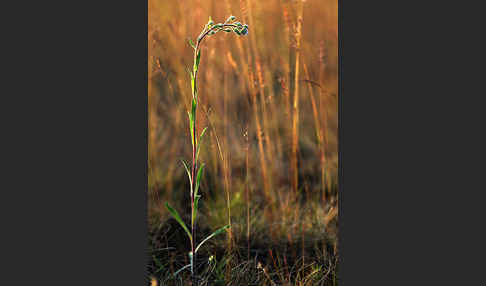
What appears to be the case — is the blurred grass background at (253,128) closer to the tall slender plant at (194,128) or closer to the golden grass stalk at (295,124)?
the golden grass stalk at (295,124)

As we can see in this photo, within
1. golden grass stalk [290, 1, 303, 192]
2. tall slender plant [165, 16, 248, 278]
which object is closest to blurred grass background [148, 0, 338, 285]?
golden grass stalk [290, 1, 303, 192]

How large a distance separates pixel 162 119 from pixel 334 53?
4.04 ft

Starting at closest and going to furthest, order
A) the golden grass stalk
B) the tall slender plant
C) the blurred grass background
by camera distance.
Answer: the tall slender plant < the blurred grass background < the golden grass stalk

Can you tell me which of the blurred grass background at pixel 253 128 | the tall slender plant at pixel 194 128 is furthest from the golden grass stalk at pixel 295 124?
the tall slender plant at pixel 194 128

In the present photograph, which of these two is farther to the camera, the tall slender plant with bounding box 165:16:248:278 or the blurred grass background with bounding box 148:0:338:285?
the blurred grass background with bounding box 148:0:338:285

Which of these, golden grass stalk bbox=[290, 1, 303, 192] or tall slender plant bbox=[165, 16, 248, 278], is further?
golden grass stalk bbox=[290, 1, 303, 192]

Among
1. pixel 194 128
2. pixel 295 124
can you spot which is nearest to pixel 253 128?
pixel 295 124

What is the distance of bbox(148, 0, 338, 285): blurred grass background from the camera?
9.18 ft

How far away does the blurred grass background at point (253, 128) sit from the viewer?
110 inches

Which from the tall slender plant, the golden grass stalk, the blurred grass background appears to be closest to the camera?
the tall slender plant

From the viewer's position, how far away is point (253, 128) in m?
3.03

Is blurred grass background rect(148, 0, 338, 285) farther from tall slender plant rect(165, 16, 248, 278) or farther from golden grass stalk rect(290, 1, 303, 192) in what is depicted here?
tall slender plant rect(165, 16, 248, 278)

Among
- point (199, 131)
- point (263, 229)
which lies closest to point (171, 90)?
point (199, 131)

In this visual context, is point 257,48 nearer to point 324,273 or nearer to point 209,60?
point 209,60
